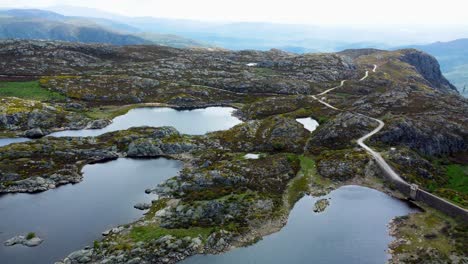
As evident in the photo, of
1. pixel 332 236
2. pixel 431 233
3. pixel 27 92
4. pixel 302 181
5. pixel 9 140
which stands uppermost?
pixel 431 233

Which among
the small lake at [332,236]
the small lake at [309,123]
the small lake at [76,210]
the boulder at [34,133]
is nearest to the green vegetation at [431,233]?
the small lake at [332,236]

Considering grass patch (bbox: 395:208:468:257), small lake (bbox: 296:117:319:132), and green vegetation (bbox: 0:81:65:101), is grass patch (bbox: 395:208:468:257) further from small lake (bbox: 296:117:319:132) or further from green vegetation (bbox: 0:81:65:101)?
green vegetation (bbox: 0:81:65:101)

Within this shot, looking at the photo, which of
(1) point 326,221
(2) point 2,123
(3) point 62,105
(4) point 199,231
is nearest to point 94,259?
(4) point 199,231

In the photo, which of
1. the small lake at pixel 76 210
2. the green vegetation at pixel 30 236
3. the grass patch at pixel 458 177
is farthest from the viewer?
the grass patch at pixel 458 177

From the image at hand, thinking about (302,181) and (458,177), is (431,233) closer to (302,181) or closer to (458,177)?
(302,181)

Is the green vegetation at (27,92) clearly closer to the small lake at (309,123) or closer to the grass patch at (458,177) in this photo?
the small lake at (309,123)

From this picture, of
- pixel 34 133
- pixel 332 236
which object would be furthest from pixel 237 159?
pixel 34 133

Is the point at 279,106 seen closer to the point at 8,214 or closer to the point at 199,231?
the point at 199,231
